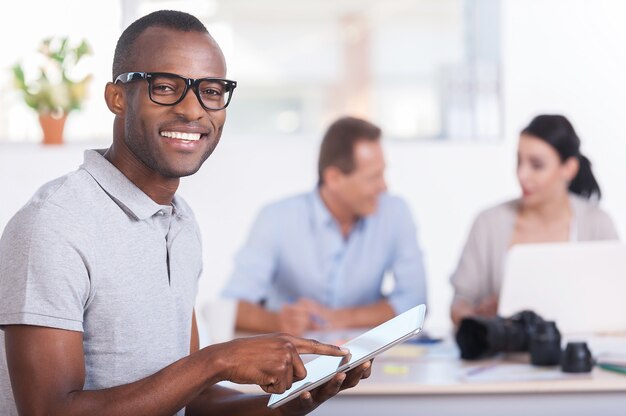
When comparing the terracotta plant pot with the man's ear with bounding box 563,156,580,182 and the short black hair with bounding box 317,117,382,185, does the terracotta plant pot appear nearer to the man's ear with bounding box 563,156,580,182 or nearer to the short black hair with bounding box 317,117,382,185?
the short black hair with bounding box 317,117,382,185

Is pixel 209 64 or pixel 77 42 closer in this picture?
pixel 209 64

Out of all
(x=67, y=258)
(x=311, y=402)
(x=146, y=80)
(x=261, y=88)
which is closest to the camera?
(x=67, y=258)

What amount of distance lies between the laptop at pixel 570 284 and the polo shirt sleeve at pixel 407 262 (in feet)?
2.55

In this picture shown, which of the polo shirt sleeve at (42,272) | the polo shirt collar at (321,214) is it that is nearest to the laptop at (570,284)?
the polo shirt collar at (321,214)

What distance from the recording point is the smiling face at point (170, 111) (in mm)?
1499

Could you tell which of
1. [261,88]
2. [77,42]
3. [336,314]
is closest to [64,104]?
[77,42]

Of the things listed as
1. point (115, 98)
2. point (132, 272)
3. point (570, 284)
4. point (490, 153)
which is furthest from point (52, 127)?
point (132, 272)

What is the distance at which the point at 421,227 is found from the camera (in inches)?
199

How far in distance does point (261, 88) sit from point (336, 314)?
2318 millimetres

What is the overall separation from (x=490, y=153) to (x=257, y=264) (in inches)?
74.9

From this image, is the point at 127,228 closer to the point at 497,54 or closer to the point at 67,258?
the point at 67,258

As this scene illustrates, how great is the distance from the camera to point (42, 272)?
53.1 inches

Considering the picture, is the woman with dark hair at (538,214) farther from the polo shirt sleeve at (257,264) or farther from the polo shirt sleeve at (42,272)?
the polo shirt sleeve at (42,272)

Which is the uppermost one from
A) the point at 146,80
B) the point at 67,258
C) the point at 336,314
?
the point at 146,80
